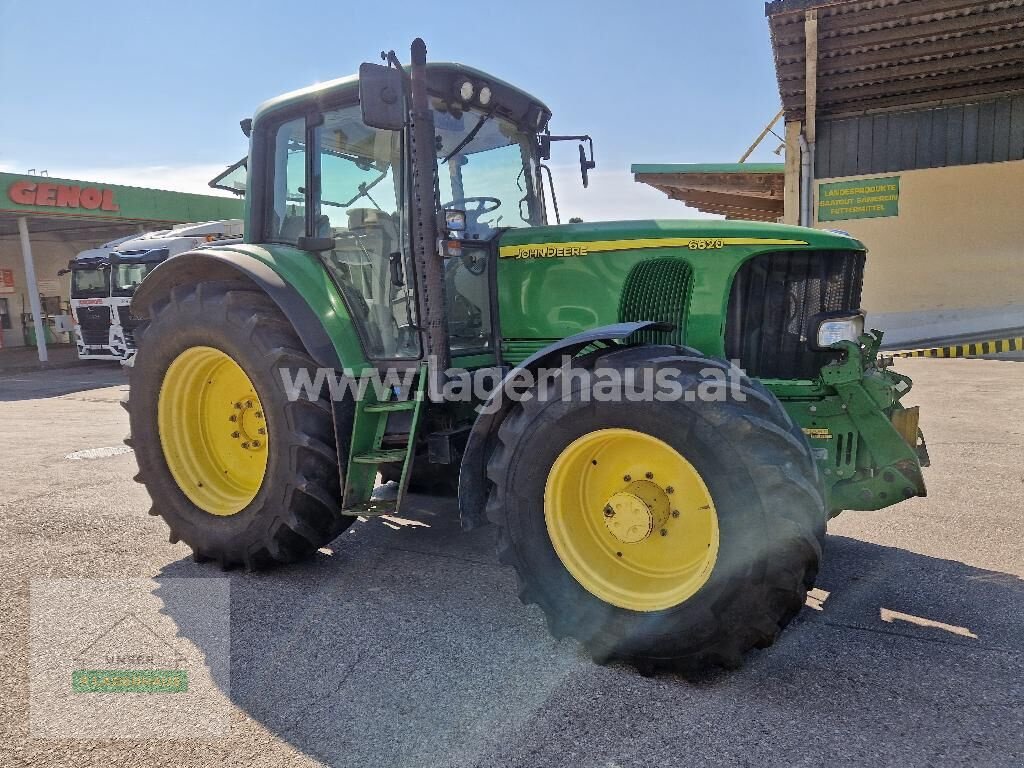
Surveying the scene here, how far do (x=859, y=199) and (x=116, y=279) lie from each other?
15304 millimetres

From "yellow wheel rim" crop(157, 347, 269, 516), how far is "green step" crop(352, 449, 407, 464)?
780 mm

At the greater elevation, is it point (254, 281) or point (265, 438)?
point (254, 281)

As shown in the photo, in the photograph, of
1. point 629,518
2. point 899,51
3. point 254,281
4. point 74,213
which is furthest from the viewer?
point 74,213

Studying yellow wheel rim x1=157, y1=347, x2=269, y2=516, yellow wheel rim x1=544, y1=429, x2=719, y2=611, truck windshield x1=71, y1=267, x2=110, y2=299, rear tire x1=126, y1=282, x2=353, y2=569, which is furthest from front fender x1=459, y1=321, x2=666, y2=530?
truck windshield x1=71, y1=267, x2=110, y2=299

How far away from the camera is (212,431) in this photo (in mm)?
4141

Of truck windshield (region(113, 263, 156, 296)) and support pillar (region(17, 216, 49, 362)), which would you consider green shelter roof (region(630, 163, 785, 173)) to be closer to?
truck windshield (region(113, 263, 156, 296))

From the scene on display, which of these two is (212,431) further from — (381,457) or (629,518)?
(629,518)

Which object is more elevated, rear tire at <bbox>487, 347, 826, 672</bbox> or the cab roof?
the cab roof

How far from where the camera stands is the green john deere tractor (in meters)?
2.58

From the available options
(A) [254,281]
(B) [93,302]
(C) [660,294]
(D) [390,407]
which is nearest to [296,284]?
(A) [254,281]

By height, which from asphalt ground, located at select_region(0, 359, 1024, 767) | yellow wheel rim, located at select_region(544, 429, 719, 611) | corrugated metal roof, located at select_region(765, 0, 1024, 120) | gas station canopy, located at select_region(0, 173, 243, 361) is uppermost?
corrugated metal roof, located at select_region(765, 0, 1024, 120)

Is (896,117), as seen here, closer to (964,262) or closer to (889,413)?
(964,262)

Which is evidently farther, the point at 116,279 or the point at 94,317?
the point at 94,317

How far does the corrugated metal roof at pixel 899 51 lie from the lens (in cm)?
1053
